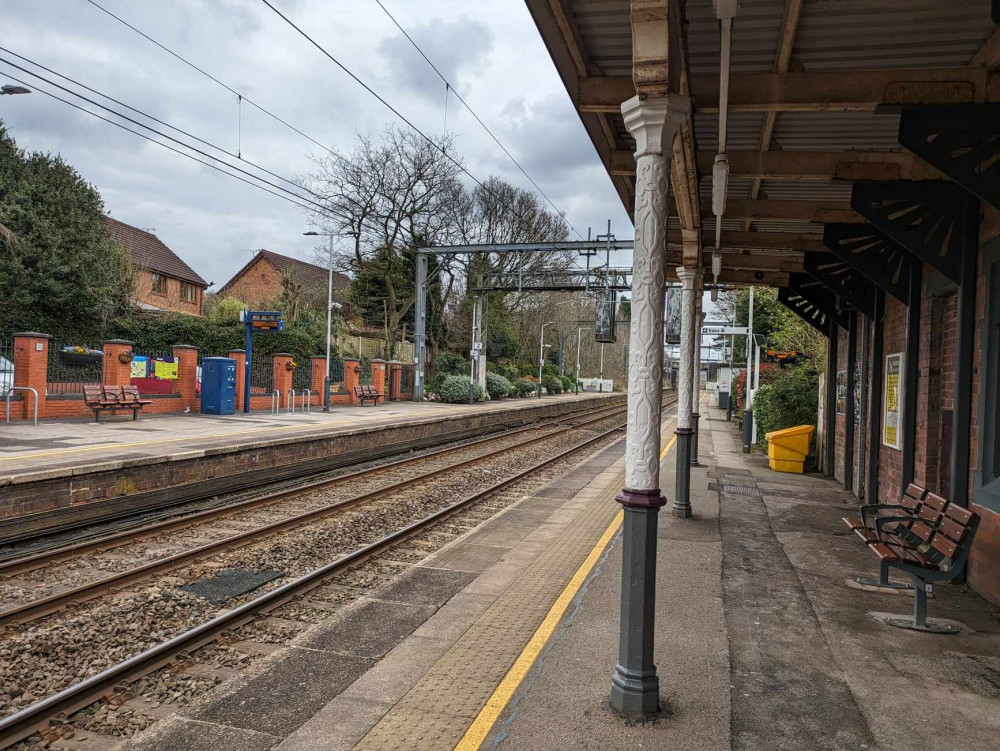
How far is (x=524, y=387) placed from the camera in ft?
150

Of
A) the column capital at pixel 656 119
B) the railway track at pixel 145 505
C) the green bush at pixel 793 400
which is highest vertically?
the column capital at pixel 656 119

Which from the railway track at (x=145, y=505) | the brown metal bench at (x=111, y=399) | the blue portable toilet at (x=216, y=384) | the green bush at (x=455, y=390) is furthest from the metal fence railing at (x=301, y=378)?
the railway track at (x=145, y=505)

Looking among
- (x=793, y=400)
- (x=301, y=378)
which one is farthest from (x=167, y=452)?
(x=301, y=378)

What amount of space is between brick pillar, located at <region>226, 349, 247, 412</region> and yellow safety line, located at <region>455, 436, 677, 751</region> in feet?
58.0

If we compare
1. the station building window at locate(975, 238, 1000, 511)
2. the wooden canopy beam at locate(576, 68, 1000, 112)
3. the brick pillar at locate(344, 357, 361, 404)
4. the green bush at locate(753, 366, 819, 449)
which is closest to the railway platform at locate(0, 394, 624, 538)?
the brick pillar at locate(344, 357, 361, 404)

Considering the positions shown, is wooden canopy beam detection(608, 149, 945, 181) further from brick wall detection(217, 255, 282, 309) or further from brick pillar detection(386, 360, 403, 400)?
brick wall detection(217, 255, 282, 309)

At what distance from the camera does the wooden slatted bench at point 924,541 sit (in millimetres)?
4953

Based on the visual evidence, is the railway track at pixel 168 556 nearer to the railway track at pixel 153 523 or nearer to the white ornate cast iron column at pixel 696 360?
the railway track at pixel 153 523

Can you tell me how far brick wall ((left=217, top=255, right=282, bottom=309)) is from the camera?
59031 mm

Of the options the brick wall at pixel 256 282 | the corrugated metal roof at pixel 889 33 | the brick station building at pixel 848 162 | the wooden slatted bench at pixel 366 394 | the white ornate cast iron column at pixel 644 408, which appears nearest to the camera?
the white ornate cast iron column at pixel 644 408

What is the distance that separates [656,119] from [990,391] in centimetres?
382

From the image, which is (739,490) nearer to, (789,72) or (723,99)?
(789,72)

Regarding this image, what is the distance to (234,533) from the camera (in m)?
8.80

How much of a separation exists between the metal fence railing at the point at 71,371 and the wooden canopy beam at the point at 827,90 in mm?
16030
